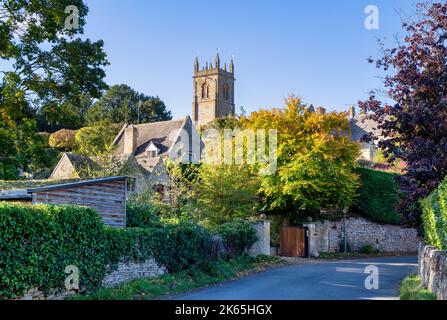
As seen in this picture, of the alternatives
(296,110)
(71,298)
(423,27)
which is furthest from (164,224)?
(296,110)

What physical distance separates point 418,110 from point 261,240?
488 inches

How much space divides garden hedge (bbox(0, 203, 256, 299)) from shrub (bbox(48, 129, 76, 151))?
45196 millimetres

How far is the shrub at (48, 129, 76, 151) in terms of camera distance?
64.2 m

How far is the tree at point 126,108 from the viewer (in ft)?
253

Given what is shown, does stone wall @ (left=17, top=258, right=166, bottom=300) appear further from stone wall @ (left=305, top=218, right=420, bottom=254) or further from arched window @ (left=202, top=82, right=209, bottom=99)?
arched window @ (left=202, top=82, right=209, bottom=99)

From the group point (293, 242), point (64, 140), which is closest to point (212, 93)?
point (64, 140)

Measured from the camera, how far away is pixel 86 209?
53.5 feet

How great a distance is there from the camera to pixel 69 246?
15.3m

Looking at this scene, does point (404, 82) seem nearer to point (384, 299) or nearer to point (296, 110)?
point (384, 299)

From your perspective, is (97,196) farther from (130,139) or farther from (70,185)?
(130,139)

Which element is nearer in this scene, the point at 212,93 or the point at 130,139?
the point at 130,139

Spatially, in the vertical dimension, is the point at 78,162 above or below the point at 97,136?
below

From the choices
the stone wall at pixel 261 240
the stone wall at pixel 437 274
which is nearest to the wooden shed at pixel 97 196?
the stone wall at pixel 261 240

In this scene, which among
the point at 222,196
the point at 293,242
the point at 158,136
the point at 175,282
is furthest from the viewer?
the point at 158,136
